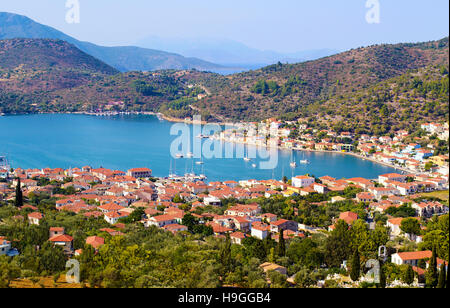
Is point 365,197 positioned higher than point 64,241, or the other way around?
point 64,241

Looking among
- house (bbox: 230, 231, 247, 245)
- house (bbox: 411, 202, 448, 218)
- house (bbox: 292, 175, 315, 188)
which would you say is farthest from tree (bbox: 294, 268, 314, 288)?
house (bbox: 292, 175, 315, 188)

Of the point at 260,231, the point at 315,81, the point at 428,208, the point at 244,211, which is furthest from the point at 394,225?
the point at 315,81

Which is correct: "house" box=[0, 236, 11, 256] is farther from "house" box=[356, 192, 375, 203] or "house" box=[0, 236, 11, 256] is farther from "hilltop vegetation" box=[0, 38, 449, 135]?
"hilltop vegetation" box=[0, 38, 449, 135]

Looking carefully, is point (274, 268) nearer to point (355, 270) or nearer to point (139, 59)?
point (355, 270)

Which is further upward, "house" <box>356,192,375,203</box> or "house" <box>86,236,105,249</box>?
"house" <box>86,236,105,249</box>

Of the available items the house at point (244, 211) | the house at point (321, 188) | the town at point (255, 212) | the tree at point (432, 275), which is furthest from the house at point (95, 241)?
the house at point (321, 188)

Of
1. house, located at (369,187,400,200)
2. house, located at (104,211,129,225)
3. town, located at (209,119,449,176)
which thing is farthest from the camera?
town, located at (209,119,449,176)
